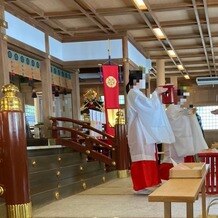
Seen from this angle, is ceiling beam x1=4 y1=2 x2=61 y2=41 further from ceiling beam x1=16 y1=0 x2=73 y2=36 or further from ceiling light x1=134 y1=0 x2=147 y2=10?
ceiling light x1=134 y1=0 x2=147 y2=10

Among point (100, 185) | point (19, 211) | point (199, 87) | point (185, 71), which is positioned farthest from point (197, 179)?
point (199, 87)

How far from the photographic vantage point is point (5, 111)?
3281mm

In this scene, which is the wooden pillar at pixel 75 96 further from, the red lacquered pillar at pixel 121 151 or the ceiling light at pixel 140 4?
the ceiling light at pixel 140 4

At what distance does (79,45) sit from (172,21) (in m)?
2.48

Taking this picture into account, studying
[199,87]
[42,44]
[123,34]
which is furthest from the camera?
[199,87]

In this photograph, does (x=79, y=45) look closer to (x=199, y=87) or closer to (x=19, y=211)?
(x=19, y=211)

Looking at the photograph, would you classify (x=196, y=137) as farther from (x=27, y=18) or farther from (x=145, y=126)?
(x=27, y=18)

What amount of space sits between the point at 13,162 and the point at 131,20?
6.24m

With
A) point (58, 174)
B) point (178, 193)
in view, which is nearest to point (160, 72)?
point (58, 174)

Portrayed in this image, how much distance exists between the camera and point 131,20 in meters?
8.88

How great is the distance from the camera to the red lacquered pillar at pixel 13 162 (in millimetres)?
3277

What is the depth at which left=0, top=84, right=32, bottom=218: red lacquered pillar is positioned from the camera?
3.28 m

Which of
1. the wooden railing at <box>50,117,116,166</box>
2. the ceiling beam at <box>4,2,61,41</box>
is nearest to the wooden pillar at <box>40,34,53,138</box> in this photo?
the ceiling beam at <box>4,2,61,41</box>

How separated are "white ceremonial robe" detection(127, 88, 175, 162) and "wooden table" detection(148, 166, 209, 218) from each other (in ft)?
7.96
